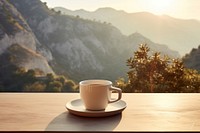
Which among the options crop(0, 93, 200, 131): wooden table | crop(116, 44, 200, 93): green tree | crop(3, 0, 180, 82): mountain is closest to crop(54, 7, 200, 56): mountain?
crop(3, 0, 180, 82): mountain

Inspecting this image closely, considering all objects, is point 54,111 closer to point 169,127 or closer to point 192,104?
point 169,127

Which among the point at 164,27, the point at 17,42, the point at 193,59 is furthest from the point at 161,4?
the point at 17,42

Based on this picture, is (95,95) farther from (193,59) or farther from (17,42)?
(17,42)

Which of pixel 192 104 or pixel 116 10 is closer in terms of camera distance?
pixel 192 104

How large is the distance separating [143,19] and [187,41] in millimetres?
2461

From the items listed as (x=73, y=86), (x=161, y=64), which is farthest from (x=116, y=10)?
(x=161, y=64)

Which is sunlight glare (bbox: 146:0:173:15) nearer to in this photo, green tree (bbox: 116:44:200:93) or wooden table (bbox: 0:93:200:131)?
green tree (bbox: 116:44:200:93)

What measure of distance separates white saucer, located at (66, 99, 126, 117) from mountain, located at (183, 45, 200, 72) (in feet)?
22.0

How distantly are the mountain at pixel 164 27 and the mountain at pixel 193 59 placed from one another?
271cm

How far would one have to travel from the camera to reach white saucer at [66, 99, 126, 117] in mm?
924

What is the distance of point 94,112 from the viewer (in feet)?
3.02

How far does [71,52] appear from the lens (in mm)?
16844

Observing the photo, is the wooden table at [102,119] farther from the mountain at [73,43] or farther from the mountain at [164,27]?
the mountain at [73,43]

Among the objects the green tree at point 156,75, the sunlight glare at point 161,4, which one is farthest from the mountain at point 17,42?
the green tree at point 156,75
